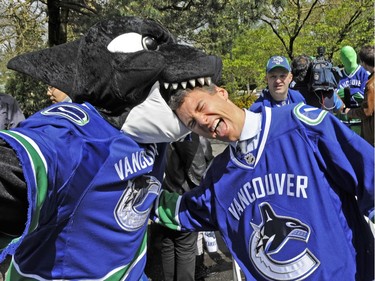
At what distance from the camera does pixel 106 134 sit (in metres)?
1.31

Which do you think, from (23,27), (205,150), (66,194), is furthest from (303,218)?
(23,27)

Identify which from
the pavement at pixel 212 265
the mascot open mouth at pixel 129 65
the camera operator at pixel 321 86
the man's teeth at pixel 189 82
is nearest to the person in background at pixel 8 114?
the pavement at pixel 212 265

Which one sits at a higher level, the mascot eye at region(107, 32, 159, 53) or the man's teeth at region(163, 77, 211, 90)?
the mascot eye at region(107, 32, 159, 53)

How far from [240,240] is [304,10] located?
10598 millimetres

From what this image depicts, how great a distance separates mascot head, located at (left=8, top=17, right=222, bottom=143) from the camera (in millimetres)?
1338

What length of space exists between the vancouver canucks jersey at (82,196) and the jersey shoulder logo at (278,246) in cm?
45

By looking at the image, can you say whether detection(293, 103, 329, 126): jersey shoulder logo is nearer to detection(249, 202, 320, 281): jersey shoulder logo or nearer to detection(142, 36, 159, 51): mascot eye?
detection(249, 202, 320, 281): jersey shoulder logo

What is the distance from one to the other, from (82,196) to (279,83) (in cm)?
273

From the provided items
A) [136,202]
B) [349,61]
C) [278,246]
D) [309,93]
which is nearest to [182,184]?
[136,202]

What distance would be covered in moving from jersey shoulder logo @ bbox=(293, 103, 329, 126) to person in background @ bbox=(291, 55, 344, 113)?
10.1 feet

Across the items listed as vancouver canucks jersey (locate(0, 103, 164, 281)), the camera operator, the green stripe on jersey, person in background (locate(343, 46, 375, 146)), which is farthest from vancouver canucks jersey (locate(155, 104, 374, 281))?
the camera operator

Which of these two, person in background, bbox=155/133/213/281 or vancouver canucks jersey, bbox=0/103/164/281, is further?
person in background, bbox=155/133/213/281

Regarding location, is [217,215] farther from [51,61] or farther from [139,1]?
[139,1]

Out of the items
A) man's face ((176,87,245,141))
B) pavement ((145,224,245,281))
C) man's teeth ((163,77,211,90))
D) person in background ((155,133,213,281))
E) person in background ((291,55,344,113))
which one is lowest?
pavement ((145,224,245,281))
